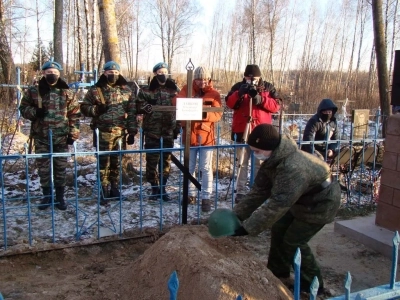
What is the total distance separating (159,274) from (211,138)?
8.14ft

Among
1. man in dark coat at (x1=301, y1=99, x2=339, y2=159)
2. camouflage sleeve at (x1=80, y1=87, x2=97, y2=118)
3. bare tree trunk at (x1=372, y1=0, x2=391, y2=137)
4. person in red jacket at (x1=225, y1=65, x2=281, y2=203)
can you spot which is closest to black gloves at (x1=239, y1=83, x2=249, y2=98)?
person in red jacket at (x1=225, y1=65, x2=281, y2=203)

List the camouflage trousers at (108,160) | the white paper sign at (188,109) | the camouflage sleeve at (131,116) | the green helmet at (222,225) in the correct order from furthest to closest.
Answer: the camouflage sleeve at (131,116)
the camouflage trousers at (108,160)
the white paper sign at (188,109)
the green helmet at (222,225)

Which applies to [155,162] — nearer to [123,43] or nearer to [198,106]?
[198,106]

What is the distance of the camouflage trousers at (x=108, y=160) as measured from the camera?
4844 mm

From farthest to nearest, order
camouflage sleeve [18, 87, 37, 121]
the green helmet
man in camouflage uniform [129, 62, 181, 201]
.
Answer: man in camouflage uniform [129, 62, 181, 201], camouflage sleeve [18, 87, 37, 121], the green helmet

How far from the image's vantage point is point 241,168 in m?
4.89

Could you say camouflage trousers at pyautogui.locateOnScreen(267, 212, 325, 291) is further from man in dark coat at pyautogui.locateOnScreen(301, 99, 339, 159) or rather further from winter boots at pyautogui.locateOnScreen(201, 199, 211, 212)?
man in dark coat at pyautogui.locateOnScreen(301, 99, 339, 159)

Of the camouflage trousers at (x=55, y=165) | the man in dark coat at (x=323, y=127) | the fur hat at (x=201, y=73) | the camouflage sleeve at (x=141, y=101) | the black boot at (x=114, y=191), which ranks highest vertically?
the fur hat at (x=201, y=73)

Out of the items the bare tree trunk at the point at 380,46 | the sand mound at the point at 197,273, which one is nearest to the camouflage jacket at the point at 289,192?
the sand mound at the point at 197,273

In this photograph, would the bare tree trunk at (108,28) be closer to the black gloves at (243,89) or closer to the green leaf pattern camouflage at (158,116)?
the green leaf pattern camouflage at (158,116)

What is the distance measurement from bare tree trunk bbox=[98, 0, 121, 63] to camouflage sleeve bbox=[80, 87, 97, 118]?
4.91 ft

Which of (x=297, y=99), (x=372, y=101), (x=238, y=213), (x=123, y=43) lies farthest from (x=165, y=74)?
(x=123, y=43)

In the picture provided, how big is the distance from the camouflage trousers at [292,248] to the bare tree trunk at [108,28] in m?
4.16

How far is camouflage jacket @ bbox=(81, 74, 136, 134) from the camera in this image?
478 cm
